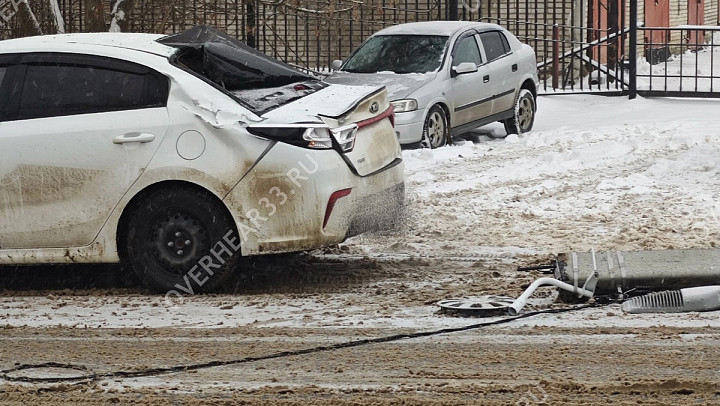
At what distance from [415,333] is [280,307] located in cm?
110

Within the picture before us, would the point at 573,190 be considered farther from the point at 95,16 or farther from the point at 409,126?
the point at 95,16

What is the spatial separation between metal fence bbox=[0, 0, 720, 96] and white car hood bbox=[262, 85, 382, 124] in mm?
7803

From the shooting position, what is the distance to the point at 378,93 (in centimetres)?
813

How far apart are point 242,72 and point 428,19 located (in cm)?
1305

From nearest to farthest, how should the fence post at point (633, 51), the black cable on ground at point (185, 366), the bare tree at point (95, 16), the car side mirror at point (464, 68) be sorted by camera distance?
the black cable on ground at point (185, 366) < the car side mirror at point (464, 68) < the bare tree at point (95, 16) < the fence post at point (633, 51)

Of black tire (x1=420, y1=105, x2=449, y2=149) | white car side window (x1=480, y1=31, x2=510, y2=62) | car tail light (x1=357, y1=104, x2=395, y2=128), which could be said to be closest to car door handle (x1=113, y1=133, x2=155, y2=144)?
car tail light (x1=357, y1=104, x2=395, y2=128)

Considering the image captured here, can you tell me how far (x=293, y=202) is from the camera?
7.29 meters

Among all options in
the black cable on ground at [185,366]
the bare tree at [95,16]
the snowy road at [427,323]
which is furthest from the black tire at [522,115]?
the black cable on ground at [185,366]

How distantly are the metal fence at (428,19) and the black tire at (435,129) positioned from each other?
228 cm

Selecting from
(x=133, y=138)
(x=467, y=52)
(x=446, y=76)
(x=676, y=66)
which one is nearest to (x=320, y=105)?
(x=133, y=138)

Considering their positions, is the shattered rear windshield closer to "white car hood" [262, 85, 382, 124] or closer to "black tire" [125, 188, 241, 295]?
"white car hood" [262, 85, 382, 124]

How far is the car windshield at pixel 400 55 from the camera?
14547mm

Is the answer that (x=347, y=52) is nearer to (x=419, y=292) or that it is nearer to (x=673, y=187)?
(x=673, y=187)

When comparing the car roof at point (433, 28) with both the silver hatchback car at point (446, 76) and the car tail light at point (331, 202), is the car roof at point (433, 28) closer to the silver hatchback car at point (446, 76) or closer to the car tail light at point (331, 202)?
the silver hatchback car at point (446, 76)
